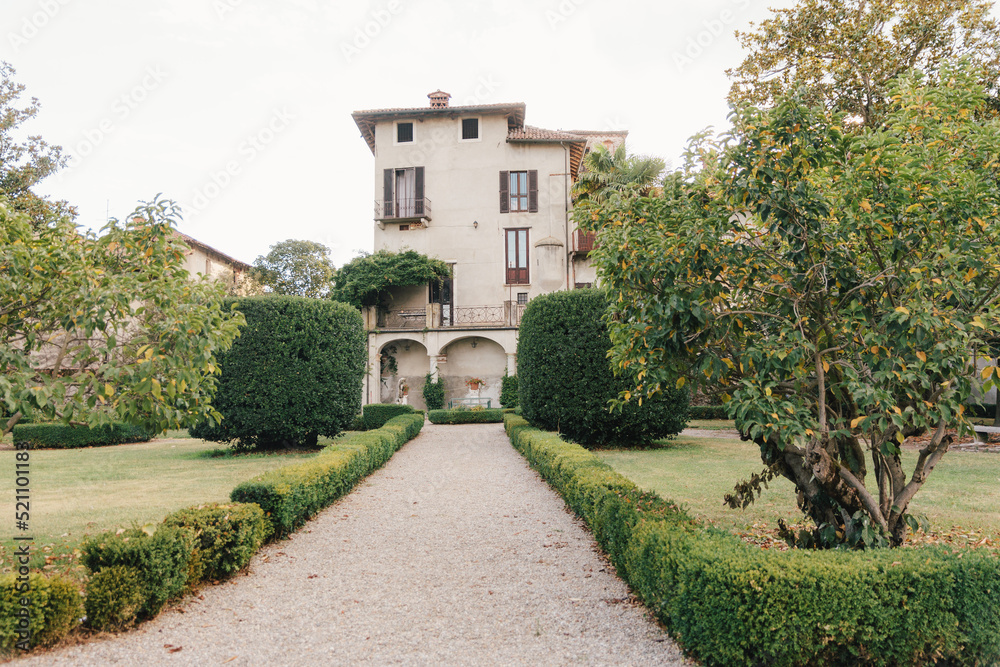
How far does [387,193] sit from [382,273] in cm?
437

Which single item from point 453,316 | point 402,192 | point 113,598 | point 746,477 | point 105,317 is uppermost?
point 402,192

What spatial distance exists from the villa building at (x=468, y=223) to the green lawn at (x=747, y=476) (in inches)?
611

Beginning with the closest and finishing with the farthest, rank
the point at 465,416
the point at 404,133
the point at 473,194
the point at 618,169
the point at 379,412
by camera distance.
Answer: the point at 379,412
the point at 618,169
the point at 465,416
the point at 473,194
the point at 404,133

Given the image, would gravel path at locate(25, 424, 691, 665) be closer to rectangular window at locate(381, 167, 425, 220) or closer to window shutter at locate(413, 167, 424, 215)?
window shutter at locate(413, 167, 424, 215)

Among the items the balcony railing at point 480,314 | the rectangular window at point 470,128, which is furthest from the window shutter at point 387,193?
the balcony railing at point 480,314

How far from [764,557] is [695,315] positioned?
1.68 metres

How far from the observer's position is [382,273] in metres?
28.5

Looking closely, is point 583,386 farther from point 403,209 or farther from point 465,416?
point 403,209

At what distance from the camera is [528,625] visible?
14.8ft

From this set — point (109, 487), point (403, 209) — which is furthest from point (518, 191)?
point (109, 487)

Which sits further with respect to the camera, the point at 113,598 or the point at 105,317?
the point at 105,317

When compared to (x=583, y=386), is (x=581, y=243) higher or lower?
higher

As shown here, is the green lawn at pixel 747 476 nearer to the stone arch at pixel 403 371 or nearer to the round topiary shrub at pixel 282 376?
the round topiary shrub at pixel 282 376

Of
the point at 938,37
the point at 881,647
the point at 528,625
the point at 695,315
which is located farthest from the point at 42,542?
the point at 938,37
